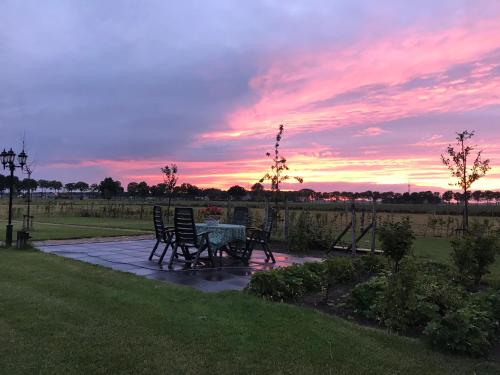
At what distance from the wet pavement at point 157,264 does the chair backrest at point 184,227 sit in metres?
0.53

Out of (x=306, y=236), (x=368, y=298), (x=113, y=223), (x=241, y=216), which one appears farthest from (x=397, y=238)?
(x=113, y=223)

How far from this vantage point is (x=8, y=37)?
12102 millimetres

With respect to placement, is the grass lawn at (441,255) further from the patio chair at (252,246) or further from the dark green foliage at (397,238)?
the patio chair at (252,246)

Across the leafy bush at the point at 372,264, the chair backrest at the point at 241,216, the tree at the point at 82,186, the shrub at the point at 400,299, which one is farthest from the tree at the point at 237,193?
the tree at the point at 82,186

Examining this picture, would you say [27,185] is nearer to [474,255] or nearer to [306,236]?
[306,236]

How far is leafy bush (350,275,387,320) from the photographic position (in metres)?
4.56

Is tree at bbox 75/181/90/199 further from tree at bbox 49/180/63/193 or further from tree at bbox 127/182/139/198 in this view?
tree at bbox 127/182/139/198

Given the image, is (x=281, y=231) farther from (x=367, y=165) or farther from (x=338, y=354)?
(x=338, y=354)

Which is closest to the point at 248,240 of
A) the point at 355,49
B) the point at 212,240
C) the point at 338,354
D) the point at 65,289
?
the point at 212,240

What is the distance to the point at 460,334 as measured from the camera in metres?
3.57

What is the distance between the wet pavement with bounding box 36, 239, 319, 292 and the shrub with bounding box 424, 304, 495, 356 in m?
2.95

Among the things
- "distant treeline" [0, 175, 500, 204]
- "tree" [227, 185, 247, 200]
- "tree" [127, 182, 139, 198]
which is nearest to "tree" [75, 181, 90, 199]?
"distant treeline" [0, 175, 500, 204]

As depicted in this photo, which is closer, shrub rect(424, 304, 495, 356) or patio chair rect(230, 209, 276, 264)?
shrub rect(424, 304, 495, 356)

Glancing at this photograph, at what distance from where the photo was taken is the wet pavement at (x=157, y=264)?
6.45 metres
